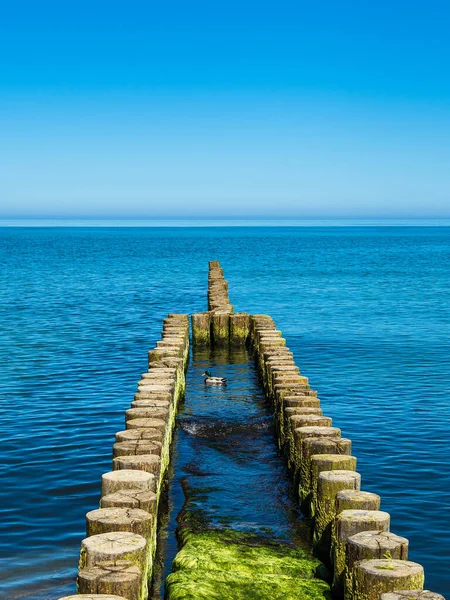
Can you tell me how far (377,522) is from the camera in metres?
6.15

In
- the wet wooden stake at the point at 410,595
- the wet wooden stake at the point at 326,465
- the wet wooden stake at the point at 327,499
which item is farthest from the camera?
the wet wooden stake at the point at 326,465

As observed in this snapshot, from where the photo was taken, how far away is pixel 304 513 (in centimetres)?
862

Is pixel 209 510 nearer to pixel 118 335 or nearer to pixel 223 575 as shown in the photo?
Answer: pixel 223 575

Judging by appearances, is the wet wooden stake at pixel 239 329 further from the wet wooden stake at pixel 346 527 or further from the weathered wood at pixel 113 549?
the weathered wood at pixel 113 549

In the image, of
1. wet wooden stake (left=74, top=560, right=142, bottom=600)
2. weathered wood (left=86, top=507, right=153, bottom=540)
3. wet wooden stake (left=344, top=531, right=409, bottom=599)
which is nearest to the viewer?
wet wooden stake (left=74, top=560, right=142, bottom=600)

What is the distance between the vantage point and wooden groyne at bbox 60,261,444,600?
210 inches

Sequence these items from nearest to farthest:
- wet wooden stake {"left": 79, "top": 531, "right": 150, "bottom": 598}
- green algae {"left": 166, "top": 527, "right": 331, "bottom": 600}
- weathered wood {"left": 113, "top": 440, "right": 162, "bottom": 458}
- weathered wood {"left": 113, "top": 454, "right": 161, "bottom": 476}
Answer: wet wooden stake {"left": 79, "top": 531, "right": 150, "bottom": 598}
green algae {"left": 166, "top": 527, "right": 331, "bottom": 600}
weathered wood {"left": 113, "top": 454, "right": 161, "bottom": 476}
weathered wood {"left": 113, "top": 440, "right": 162, "bottom": 458}

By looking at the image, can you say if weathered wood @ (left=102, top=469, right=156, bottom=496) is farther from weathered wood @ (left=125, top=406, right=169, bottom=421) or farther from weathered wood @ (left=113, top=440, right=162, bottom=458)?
weathered wood @ (left=125, top=406, right=169, bottom=421)

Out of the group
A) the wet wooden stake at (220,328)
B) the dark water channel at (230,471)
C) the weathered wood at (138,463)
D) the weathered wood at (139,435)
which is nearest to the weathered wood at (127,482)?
the weathered wood at (138,463)

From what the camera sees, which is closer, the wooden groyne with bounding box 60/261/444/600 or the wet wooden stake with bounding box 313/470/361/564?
the wooden groyne with bounding box 60/261/444/600

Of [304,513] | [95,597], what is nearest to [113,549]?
[95,597]

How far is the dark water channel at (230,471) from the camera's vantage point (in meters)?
8.34

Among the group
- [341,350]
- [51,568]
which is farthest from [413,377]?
[51,568]

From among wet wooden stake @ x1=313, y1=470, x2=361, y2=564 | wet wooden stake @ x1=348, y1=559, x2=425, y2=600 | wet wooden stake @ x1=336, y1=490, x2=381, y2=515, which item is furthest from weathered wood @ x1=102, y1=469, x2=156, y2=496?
wet wooden stake @ x1=348, y1=559, x2=425, y2=600
